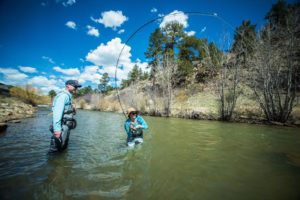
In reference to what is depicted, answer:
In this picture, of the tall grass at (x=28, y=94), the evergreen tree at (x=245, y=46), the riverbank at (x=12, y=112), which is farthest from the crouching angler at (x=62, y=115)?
the tall grass at (x=28, y=94)

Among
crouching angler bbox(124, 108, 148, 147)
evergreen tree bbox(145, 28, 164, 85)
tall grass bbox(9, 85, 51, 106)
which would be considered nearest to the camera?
crouching angler bbox(124, 108, 148, 147)

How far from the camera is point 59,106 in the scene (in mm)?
4590

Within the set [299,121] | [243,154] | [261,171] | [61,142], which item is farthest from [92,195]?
A: [299,121]

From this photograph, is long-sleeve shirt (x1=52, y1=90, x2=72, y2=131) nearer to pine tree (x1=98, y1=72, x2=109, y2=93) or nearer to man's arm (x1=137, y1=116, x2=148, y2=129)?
man's arm (x1=137, y1=116, x2=148, y2=129)

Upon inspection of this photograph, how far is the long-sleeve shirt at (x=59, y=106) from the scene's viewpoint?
14.7 feet

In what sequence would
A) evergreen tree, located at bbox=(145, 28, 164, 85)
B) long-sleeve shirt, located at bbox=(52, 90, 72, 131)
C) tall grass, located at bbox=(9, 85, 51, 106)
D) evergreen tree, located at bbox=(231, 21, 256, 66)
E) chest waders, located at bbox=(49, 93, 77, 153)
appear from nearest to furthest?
long-sleeve shirt, located at bbox=(52, 90, 72, 131) → chest waders, located at bbox=(49, 93, 77, 153) → evergreen tree, located at bbox=(231, 21, 256, 66) → tall grass, located at bbox=(9, 85, 51, 106) → evergreen tree, located at bbox=(145, 28, 164, 85)

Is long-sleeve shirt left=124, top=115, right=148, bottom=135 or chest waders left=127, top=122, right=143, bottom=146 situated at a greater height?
long-sleeve shirt left=124, top=115, right=148, bottom=135

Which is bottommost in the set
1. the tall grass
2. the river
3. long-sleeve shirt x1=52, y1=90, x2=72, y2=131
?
the river

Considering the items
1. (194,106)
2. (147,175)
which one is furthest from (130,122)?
(194,106)

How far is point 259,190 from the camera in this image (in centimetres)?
321

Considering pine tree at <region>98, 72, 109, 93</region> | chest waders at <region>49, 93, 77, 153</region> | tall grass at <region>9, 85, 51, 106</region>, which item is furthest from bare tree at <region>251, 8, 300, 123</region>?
pine tree at <region>98, 72, 109, 93</region>

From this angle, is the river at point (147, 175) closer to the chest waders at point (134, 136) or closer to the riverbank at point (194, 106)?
the chest waders at point (134, 136)

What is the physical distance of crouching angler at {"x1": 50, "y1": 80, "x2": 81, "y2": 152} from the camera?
4.53 metres

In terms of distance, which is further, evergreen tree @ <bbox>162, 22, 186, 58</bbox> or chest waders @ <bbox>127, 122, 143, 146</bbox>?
evergreen tree @ <bbox>162, 22, 186, 58</bbox>
